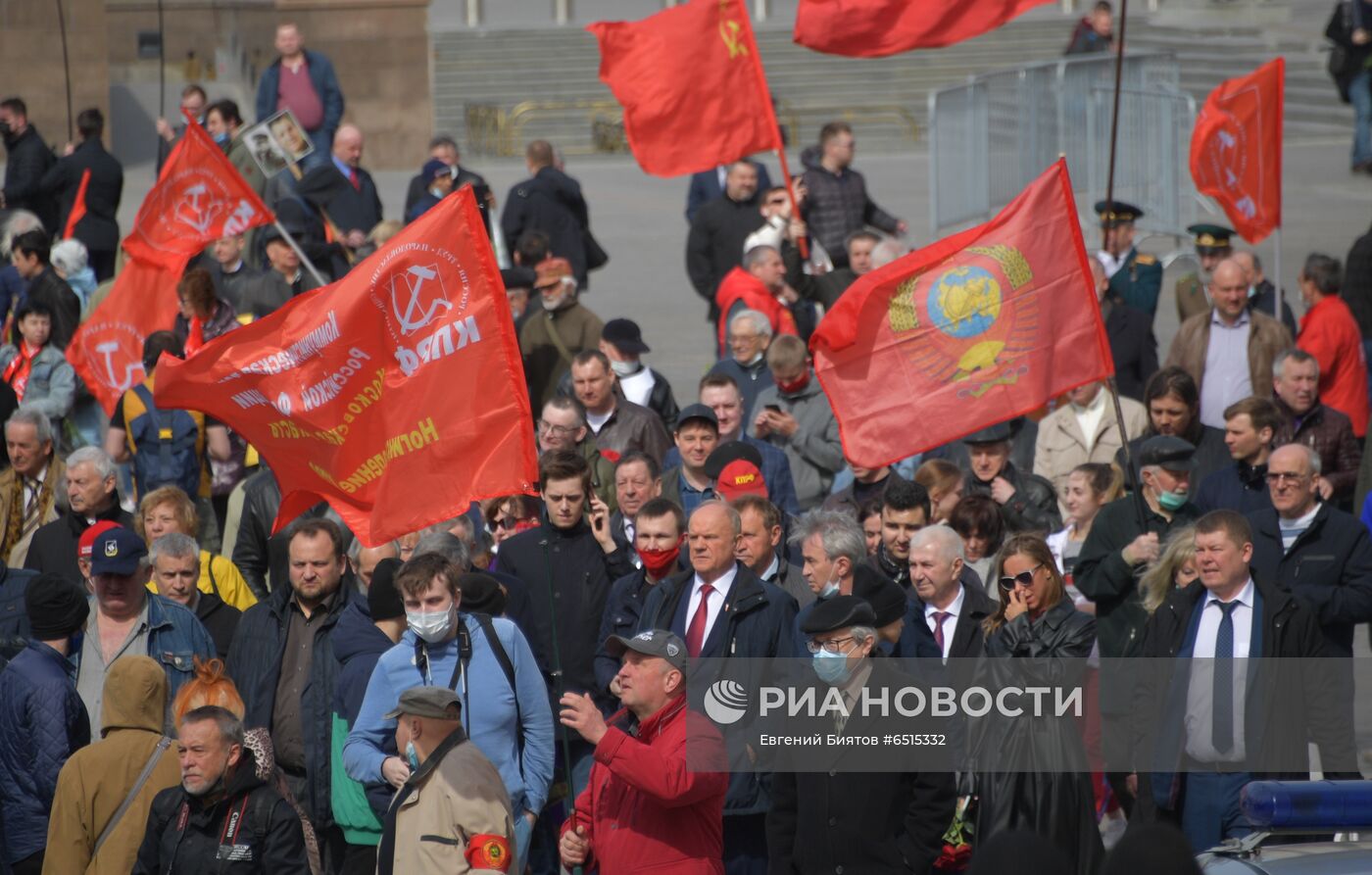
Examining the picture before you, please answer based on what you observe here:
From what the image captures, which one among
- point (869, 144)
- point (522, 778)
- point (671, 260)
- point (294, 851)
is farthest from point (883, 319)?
point (869, 144)

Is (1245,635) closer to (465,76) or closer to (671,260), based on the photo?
(671,260)

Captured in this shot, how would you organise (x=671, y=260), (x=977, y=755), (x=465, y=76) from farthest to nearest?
1. (x=465, y=76)
2. (x=671, y=260)
3. (x=977, y=755)

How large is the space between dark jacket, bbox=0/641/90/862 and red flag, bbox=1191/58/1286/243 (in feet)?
26.8

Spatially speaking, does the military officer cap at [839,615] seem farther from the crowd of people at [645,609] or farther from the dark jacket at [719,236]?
the dark jacket at [719,236]

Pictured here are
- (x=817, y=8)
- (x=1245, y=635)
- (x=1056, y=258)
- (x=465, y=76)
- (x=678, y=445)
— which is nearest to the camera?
(x=1245, y=635)

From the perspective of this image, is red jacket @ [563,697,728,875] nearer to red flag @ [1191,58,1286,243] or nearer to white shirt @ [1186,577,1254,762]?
white shirt @ [1186,577,1254,762]

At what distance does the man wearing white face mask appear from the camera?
7129 mm

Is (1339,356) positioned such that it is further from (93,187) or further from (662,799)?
(93,187)

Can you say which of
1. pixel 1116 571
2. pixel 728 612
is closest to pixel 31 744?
pixel 728 612

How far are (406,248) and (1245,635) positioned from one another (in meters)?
3.44

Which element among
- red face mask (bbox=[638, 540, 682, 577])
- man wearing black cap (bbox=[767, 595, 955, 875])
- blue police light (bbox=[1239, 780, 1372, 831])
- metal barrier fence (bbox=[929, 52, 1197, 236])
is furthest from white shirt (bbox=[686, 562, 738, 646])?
metal barrier fence (bbox=[929, 52, 1197, 236])

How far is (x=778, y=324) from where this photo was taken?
41.6 feet

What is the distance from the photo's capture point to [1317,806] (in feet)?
15.5

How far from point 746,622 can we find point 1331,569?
250 cm
